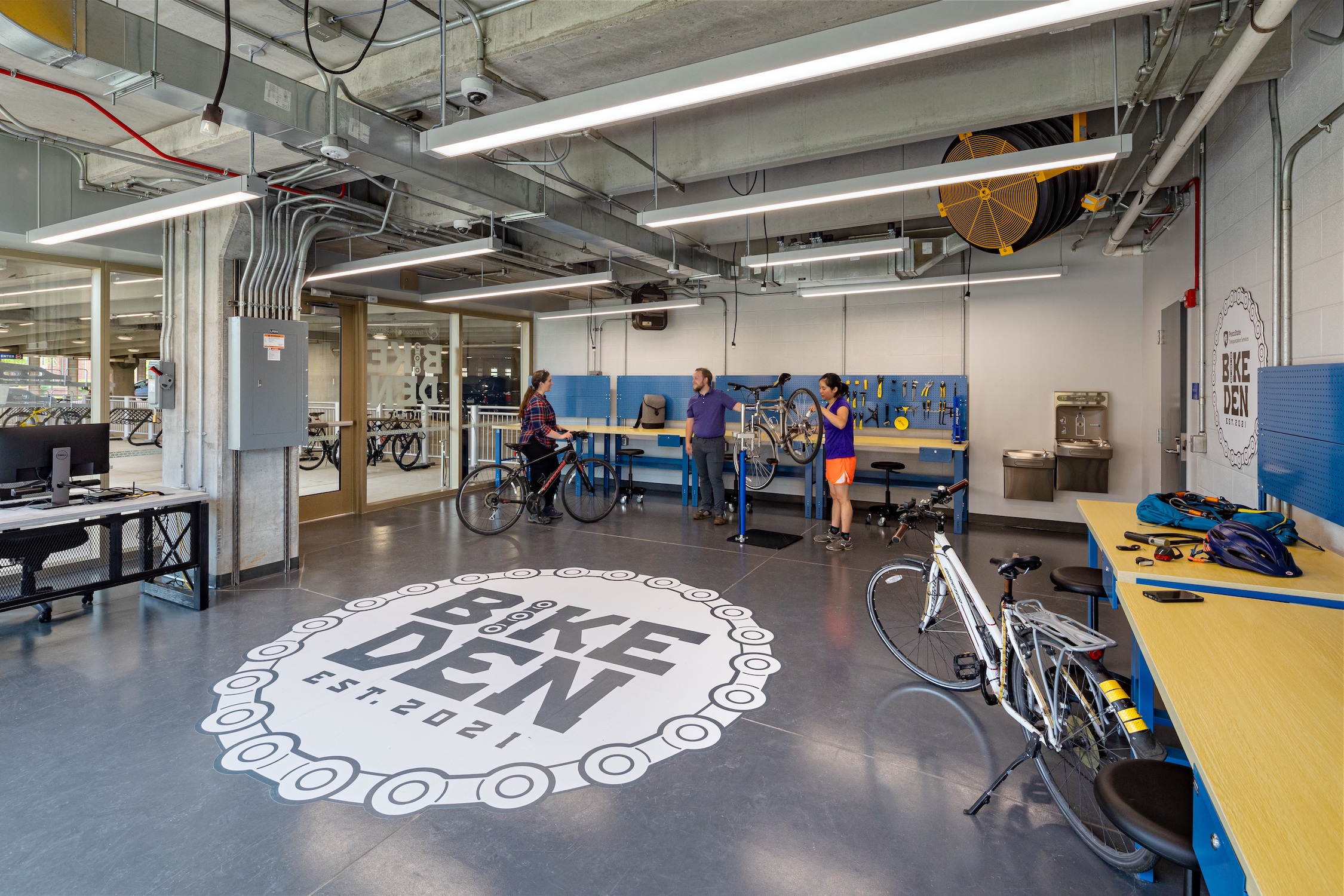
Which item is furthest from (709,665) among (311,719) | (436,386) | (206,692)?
(436,386)

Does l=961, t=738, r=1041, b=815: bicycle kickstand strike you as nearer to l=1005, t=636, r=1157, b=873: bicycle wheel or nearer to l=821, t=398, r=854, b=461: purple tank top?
l=1005, t=636, r=1157, b=873: bicycle wheel

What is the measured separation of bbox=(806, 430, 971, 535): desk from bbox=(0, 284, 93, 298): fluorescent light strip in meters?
6.63

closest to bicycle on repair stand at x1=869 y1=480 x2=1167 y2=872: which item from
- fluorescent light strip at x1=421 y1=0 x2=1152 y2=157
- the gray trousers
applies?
fluorescent light strip at x1=421 y1=0 x2=1152 y2=157

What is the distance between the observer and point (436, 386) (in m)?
8.69

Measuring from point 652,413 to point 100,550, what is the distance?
5.81 meters

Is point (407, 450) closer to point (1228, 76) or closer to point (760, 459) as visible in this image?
point (760, 459)

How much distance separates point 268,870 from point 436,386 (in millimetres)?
7320

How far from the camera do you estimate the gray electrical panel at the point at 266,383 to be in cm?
466

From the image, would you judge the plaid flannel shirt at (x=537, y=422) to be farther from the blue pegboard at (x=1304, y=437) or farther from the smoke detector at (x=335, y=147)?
the blue pegboard at (x=1304, y=437)

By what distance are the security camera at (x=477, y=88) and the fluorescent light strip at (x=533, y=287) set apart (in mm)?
3163

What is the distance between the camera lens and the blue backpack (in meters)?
2.74

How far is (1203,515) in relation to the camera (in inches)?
120

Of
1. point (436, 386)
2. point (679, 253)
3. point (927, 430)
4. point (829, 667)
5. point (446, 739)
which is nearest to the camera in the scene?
point (446, 739)

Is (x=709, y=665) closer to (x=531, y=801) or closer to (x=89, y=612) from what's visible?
(x=531, y=801)
